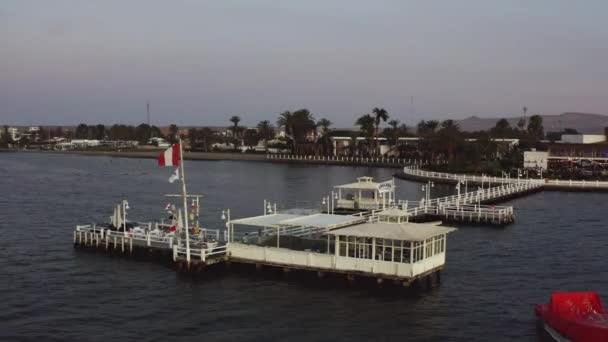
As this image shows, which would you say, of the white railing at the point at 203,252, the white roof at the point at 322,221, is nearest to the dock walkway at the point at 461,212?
the white roof at the point at 322,221

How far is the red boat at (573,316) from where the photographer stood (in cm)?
2872

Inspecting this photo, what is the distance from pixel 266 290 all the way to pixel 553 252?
2462 cm

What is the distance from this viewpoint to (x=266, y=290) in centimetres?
3922

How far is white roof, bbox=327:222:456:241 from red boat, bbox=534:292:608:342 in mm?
8295

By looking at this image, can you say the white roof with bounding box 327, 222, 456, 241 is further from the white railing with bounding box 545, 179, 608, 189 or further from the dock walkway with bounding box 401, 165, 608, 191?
the white railing with bounding box 545, 179, 608, 189

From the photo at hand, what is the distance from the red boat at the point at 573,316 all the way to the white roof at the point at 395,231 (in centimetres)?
829

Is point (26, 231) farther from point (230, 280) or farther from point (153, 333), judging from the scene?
point (153, 333)

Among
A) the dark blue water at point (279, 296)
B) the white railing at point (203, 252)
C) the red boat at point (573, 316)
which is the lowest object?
the dark blue water at point (279, 296)

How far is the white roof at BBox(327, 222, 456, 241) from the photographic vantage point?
37781mm

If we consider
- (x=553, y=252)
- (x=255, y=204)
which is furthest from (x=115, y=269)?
(x=255, y=204)

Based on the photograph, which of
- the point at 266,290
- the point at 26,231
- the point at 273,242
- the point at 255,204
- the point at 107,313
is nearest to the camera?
the point at 107,313

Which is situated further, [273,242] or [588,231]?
[588,231]

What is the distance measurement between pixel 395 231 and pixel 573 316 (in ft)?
37.2

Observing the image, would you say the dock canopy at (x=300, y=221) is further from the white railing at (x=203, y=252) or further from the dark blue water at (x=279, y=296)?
the dark blue water at (x=279, y=296)
